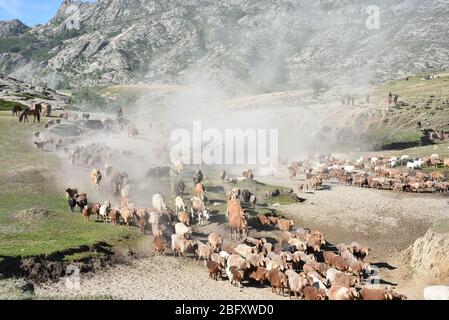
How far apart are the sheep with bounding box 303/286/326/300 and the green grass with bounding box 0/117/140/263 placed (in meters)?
13.1

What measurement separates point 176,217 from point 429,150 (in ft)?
152

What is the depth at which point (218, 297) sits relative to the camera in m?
22.7

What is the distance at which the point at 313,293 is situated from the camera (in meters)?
21.4

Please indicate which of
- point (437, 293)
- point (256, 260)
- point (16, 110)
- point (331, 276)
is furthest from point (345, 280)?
point (16, 110)

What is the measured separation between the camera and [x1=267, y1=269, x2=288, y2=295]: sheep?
23109 millimetres

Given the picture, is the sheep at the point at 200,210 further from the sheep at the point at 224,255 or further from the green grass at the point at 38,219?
the sheep at the point at 224,255

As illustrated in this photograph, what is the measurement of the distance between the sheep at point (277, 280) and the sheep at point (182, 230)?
26.3 ft

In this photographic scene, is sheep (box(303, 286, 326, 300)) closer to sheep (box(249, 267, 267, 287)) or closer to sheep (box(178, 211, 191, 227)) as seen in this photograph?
sheep (box(249, 267, 267, 287))

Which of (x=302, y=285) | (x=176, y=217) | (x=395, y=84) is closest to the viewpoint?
(x=302, y=285)

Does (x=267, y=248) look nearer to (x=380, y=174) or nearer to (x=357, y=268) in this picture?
(x=357, y=268)

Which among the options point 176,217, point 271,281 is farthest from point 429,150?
point 271,281

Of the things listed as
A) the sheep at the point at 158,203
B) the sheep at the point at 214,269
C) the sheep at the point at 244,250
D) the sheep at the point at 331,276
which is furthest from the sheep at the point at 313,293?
the sheep at the point at 158,203

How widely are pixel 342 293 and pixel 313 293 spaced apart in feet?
4.52
